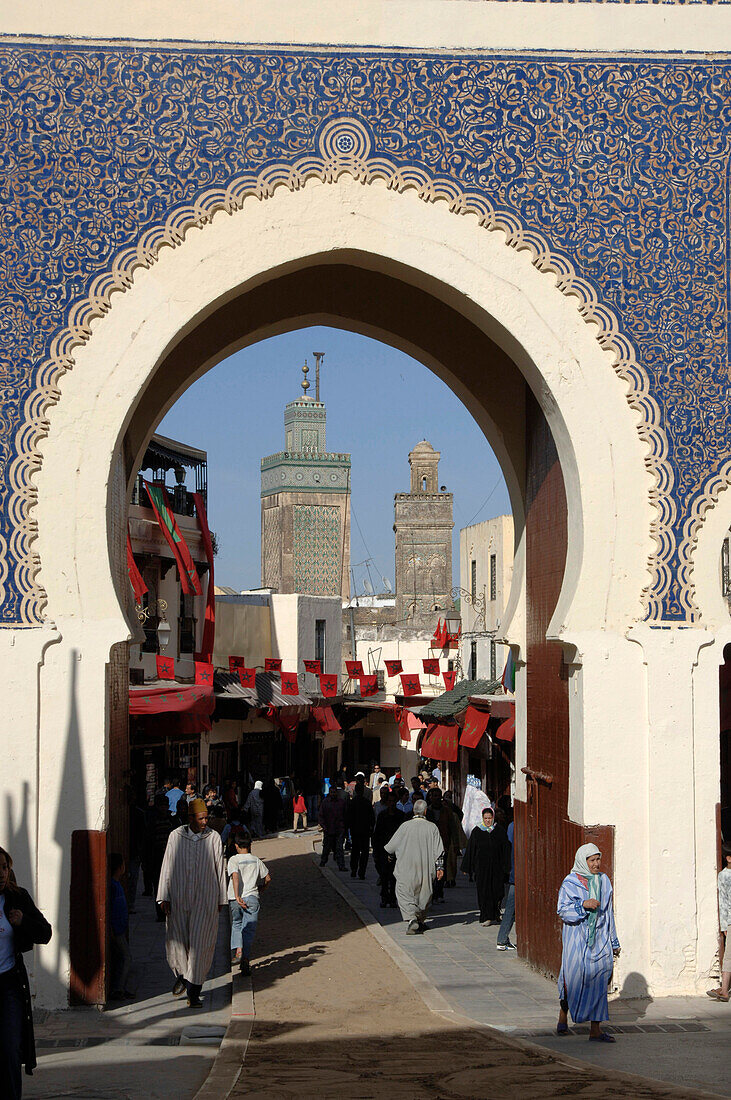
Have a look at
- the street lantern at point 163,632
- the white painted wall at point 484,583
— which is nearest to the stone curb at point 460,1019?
the street lantern at point 163,632

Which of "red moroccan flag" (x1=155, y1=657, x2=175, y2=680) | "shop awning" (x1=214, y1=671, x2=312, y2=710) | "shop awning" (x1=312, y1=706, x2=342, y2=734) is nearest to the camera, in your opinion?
"red moroccan flag" (x1=155, y1=657, x2=175, y2=680)

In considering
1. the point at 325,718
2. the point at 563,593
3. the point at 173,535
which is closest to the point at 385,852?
the point at 563,593

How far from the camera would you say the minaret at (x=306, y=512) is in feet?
165

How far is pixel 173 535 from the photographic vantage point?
20781 mm

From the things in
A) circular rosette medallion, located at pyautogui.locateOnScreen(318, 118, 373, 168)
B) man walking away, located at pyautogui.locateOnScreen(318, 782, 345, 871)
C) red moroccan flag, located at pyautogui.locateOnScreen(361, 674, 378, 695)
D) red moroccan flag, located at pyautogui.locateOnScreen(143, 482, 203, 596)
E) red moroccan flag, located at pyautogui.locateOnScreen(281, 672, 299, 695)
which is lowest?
man walking away, located at pyautogui.locateOnScreen(318, 782, 345, 871)

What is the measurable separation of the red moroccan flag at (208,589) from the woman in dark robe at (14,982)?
1712cm

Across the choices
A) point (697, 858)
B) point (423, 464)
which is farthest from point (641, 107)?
point (423, 464)

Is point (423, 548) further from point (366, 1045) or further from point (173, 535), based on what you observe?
point (366, 1045)

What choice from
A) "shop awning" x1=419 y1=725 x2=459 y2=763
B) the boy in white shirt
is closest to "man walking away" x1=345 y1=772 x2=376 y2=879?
the boy in white shirt

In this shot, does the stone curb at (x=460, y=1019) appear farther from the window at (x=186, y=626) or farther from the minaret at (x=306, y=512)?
the minaret at (x=306, y=512)

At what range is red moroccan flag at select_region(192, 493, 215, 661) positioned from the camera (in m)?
22.2

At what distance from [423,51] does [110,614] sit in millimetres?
3820

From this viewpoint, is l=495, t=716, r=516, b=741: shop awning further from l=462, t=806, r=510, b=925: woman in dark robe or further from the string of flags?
the string of flags

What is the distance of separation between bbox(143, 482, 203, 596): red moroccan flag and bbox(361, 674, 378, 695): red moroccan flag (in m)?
7.11
